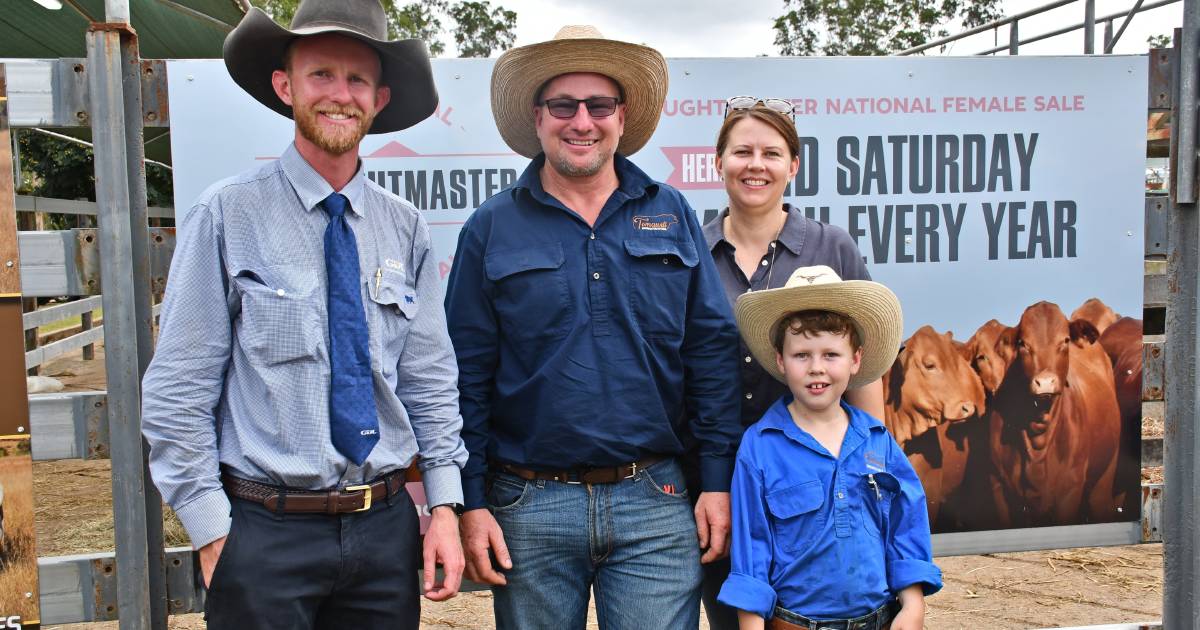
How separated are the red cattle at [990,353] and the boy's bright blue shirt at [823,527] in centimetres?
130

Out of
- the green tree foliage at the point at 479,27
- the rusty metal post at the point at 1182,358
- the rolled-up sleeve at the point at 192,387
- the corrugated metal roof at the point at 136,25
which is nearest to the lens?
the rolled-up sleeve at the point at 192,387

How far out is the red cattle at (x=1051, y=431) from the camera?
3561 mm

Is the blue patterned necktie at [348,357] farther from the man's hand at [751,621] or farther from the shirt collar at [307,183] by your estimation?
the man's hand at [751,621]

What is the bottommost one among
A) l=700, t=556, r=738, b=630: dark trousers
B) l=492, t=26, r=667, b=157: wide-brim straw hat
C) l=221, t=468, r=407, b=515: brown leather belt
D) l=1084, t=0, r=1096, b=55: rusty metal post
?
l=700, t=556, r=738, b=630: dark trousers

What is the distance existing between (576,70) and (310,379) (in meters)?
1.07

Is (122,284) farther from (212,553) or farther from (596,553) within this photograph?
(596,553)

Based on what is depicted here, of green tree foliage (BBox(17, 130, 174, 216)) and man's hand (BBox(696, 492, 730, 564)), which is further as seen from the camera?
green tree foliage (BBox(17, 130, 174, 216))

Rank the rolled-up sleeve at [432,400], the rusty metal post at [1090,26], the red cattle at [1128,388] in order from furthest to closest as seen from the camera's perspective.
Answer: the rusty metal post at [1090,26] → the red cattle at [1128,388] → the rolled-up sleeve at [432,400]

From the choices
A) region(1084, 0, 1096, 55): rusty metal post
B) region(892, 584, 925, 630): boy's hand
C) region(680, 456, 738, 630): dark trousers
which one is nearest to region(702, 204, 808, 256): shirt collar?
region(680, 456, 738, 630): dark trousers

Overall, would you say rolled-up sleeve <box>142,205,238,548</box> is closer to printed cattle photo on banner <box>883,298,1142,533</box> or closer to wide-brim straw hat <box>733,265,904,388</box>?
wide-brim straw hat <box>733,265,904,388</box>

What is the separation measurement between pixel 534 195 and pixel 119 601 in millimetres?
1648

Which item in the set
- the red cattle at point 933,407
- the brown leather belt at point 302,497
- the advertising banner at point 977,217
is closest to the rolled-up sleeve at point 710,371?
the brown leather belt at point 302,497

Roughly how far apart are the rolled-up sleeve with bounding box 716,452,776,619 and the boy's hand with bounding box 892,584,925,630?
31 cm

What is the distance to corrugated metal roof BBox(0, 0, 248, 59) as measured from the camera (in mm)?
6621
